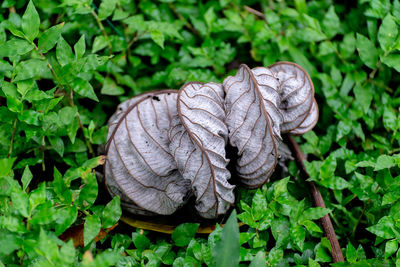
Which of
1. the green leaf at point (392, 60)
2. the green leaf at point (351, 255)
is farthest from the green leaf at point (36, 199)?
the green leaf at point (392, 60)

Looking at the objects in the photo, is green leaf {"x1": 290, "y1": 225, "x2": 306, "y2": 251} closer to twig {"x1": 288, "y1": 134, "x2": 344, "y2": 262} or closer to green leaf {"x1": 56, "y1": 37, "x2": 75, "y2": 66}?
twig {"x1": 288, "y1": 134, "x2": 344, "y2": 262}

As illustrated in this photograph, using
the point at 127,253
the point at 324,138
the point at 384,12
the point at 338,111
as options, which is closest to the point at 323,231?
the point at 324,138

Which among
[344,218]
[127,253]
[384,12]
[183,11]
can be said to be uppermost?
[384,12]

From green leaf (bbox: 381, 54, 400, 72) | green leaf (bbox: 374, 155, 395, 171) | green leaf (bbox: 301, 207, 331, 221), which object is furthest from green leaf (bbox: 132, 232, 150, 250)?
green leaf (bbox: 381, 54, 400, 72)

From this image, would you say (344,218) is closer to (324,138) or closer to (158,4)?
(324,138)

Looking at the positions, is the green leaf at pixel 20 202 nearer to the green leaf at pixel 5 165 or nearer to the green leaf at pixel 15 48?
the green leaf at pixel 5 165

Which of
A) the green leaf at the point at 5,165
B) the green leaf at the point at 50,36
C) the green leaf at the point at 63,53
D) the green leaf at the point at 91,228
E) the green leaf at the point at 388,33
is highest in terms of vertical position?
the green leaf at the point at 388,33
